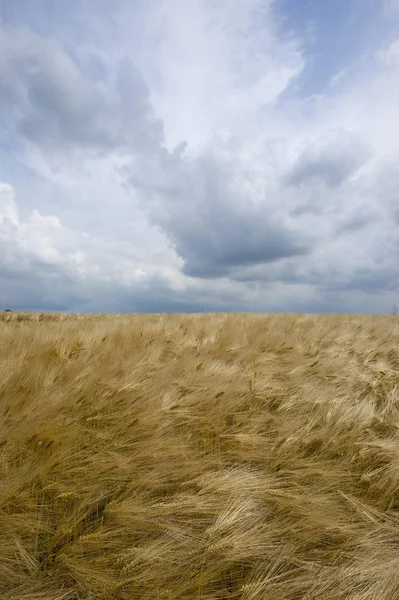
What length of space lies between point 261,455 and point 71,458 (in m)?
1.03

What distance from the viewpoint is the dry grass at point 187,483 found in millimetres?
1489

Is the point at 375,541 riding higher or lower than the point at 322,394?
lower

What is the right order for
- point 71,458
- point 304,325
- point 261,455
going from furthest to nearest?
point 304,325, point 261,455, point 71,458

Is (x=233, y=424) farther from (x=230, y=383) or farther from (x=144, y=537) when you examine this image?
(x=144, y=537)

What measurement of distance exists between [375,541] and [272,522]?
47 centimetres

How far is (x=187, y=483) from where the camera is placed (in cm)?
184

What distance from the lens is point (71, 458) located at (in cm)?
193

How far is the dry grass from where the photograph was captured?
149cm

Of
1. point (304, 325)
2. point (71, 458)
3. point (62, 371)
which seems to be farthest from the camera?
point (304, 325)

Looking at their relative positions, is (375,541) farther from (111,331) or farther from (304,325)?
(304,325)

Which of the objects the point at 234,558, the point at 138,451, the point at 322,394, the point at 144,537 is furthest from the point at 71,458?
the point at 322,394

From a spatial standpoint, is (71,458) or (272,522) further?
(71,458)

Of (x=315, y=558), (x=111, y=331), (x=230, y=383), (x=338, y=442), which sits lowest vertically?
(x=315, y=558)

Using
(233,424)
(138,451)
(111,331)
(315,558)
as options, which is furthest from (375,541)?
(111,331)
